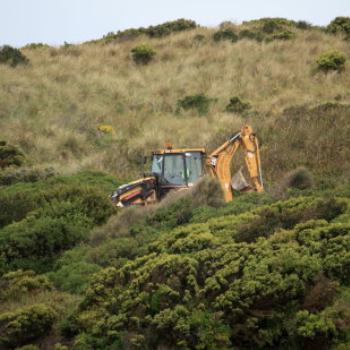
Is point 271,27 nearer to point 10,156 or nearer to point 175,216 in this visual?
point 10,156

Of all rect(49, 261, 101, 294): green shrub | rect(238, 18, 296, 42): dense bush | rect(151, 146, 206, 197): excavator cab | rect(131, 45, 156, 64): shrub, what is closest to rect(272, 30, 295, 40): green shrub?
rect(238, 18, 296, 42): dense bush

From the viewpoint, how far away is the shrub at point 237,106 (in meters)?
31.9

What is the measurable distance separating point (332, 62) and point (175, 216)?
2262 centimetres

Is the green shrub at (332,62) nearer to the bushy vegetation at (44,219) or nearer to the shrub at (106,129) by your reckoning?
the shrub at (106,129)

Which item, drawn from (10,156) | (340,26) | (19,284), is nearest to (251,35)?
(340,26)

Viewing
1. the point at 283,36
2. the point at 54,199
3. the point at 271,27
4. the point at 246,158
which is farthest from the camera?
the point at 271,27

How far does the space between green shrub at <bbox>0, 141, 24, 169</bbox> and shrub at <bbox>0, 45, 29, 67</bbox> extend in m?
13.5

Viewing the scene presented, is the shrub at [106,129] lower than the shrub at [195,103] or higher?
lower

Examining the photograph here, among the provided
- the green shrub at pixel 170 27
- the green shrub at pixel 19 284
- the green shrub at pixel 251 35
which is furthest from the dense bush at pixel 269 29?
the green shrub at pixel 19 284

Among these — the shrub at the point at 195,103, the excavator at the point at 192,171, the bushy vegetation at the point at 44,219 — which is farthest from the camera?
the shrub at the point at 195,103

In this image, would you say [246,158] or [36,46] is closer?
[246,158]

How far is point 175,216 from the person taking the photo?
608 inches

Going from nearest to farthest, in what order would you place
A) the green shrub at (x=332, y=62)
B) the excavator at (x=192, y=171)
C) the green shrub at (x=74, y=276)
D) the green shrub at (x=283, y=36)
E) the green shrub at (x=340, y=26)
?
1. the green shrub at (x=74, y=276)
2. the excavator at (x=192, y=171)
3. the green shrub at (x=332, y=62)
4. the green shrub at (x=283, y=36)
5. the green shrub at (x=340, y=26)

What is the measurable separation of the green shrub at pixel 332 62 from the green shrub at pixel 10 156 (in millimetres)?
16491
